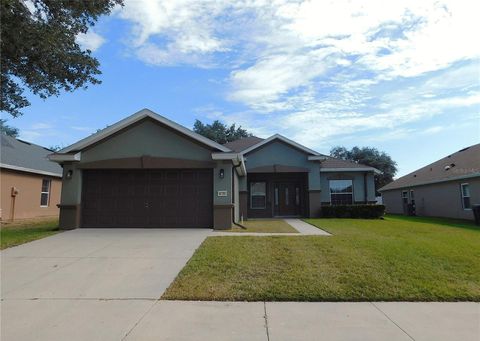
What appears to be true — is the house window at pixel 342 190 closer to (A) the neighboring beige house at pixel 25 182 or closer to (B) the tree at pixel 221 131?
(A) the neighboring beige house at pixel 25 182

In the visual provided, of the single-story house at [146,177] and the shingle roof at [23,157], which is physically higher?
the shingle roof at [23,157]

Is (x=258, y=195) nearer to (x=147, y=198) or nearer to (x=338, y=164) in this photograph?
(x=338, y=164)

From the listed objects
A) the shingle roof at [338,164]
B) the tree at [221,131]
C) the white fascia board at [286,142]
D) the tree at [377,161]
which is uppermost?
the tree at [221,131]

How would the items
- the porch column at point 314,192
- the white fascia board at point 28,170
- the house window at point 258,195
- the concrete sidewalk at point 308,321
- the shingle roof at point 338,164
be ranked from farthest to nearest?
1. the shingle roof at point 338,164
2. the house window at point 258,195
3. the porch column at point 314,192
4. the white fascia board at point 28,170
5. the concrete sidewalk at point 308,321

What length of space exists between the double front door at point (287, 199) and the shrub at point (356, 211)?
226 centimetres

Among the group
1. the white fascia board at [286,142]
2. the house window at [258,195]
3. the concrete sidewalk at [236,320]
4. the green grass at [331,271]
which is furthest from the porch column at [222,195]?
the house window at [258,195]

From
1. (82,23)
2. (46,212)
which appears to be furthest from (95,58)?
(46,212)

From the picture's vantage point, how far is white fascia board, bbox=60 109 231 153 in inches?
547

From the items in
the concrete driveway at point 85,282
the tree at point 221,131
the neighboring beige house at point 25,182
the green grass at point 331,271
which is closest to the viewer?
the concrete driveway at point 85,282

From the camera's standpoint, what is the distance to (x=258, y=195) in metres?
22.0

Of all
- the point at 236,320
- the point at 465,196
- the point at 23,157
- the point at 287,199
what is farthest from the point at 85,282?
the point at 465,196

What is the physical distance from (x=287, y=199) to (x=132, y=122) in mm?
11418

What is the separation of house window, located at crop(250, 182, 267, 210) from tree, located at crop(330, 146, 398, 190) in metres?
31.5

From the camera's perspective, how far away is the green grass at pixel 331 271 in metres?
5.95
